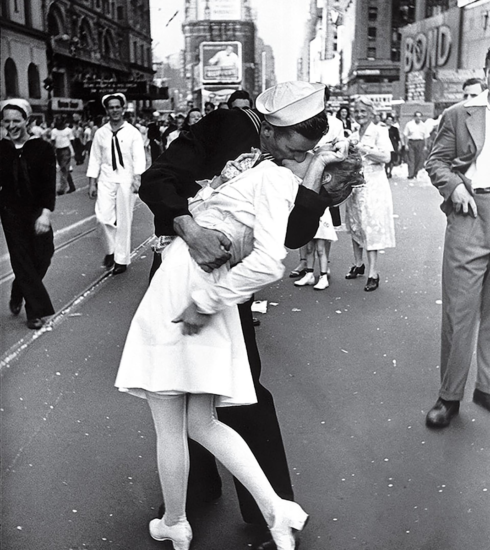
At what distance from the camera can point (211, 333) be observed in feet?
8.21

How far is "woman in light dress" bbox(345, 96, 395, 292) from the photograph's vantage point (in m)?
7.70

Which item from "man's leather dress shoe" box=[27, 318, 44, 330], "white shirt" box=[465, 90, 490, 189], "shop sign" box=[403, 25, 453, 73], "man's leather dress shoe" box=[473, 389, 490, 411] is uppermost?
"shop sign" box=[403, 25, 453, 73]

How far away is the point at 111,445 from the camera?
12.8 ft

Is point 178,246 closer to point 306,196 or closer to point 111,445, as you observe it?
point 306,196

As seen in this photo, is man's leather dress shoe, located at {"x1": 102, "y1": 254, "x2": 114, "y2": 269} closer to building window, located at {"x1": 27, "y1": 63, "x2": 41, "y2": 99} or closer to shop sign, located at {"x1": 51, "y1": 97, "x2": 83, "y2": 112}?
building window, located at {"x1": 27, "y1": 63, "x2": 41, "y2": 99}

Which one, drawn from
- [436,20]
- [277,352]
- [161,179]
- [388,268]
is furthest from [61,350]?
[436,20]

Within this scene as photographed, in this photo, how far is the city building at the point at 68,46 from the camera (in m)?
8.83

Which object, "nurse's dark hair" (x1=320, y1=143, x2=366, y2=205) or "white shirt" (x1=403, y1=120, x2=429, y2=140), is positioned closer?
"nurse's dark hair" (x1=320, y1=143, x2=366, y2=205)

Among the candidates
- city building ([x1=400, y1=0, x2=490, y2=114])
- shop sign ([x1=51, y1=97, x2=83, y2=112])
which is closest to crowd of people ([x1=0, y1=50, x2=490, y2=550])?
shop sign ([x1=51, y1=97, x2=83, y2=112])

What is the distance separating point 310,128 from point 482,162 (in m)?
1.89

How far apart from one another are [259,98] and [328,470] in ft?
6.18

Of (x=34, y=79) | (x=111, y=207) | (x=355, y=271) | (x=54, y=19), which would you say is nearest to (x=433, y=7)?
(x=54, y=19)

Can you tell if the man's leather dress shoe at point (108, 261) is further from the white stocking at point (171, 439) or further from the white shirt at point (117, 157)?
the white stocking at point (171, 439)

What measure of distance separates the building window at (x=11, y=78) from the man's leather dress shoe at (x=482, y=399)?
5723mm
